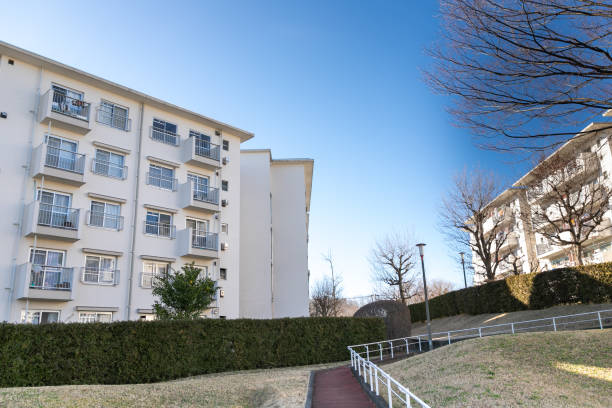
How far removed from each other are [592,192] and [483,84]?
79.5 feet

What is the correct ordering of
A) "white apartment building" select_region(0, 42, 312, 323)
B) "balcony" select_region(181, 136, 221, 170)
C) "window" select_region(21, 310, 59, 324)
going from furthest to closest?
"balcony" select_region(181, 136, 221, 170)
"white apartment building" select_region(0, 42, 312, 323)
"window" select_region(21, 310, 59, 324)

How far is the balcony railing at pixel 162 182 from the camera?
26934mm

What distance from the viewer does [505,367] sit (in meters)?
12.2

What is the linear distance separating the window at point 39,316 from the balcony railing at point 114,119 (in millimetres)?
10296

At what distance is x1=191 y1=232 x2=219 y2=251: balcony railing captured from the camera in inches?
1083

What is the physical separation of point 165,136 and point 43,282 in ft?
36.4

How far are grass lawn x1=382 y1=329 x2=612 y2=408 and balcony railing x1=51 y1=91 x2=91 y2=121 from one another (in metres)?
19.5

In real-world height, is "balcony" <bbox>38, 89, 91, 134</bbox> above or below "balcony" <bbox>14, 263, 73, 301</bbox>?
above

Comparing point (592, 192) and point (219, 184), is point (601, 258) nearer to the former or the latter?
point (592, 192)

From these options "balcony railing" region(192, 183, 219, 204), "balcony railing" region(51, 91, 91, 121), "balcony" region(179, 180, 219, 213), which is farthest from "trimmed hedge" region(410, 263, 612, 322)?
"balcony railing" region(51, 91, 91, 121)

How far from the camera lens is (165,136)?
28.4 metres

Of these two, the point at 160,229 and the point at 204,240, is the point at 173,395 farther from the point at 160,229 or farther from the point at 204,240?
the point at 204,240

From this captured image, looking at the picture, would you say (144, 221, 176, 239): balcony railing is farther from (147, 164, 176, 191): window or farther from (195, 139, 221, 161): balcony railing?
(195, 139, 221, 161): balcony railing

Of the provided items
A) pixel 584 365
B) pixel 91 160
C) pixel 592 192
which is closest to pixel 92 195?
pixel 91 160
